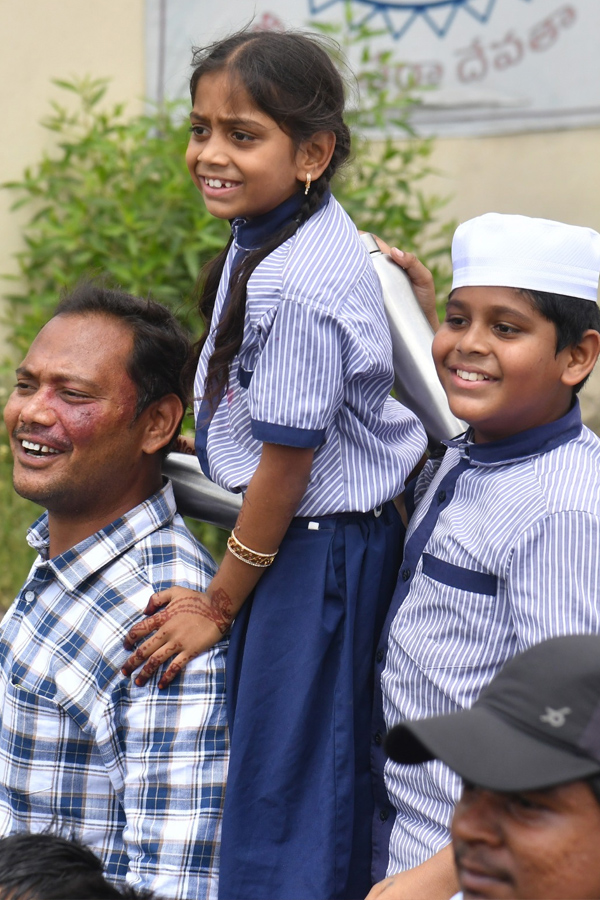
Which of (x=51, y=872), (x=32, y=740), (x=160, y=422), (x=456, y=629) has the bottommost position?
(x=32, y=740)

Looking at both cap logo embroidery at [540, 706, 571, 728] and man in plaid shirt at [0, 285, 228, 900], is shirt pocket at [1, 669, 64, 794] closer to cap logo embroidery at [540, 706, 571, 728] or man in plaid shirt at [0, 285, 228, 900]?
man in plaid shirt at [0, 285, 228, 900]

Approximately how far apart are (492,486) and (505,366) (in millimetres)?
197

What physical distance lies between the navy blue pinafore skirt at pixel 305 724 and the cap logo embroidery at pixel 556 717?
90 cm

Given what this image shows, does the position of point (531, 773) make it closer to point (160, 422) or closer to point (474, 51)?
point (160, 422)

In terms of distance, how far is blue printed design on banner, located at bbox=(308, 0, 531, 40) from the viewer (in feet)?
14.8

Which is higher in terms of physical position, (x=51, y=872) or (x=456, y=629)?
(x=456, y=629)

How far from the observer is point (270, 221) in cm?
213

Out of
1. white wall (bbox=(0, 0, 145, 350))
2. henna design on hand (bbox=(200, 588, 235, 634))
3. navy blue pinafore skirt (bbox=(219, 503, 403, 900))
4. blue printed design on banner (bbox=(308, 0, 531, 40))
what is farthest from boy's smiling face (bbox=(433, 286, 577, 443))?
white wall (bbox=(0, 0, 145, 350))

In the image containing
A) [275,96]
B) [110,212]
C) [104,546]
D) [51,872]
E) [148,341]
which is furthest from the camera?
[110,212]

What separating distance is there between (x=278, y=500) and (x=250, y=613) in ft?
0.81

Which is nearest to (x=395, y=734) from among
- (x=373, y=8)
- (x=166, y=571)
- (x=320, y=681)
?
(x=320, y=681)

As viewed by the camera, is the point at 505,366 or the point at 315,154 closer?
the point at 505,366

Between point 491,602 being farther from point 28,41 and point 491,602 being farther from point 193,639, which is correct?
point 28,41

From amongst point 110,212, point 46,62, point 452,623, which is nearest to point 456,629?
point 452,623
